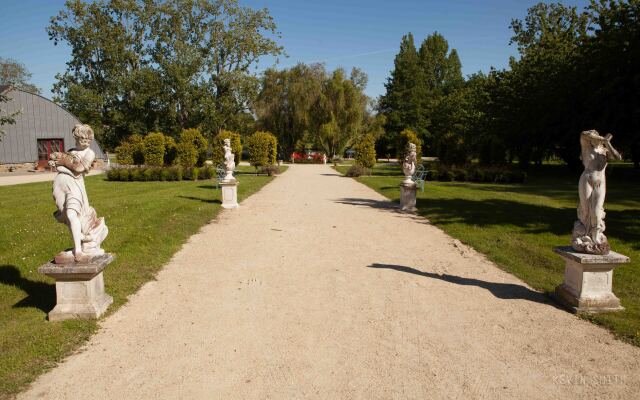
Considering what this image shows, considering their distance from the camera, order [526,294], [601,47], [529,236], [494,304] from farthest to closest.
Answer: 1. [601,47]
2. [529,236]
3. [526,294]
4. [494,304]

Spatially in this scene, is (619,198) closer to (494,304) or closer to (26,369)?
(494,304)

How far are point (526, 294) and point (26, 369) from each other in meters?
5.93

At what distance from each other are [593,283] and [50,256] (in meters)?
8.53

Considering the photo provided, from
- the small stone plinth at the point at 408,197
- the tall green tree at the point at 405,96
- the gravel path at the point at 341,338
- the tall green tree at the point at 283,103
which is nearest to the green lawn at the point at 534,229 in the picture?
the small stone plinth at the point at 408,197

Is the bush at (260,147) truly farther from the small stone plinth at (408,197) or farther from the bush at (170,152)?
the small stone plinth at (408,197)

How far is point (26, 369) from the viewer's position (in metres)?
3.81

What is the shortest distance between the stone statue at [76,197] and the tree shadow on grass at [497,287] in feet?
14.1

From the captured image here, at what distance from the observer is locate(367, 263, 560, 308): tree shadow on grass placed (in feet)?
19.1

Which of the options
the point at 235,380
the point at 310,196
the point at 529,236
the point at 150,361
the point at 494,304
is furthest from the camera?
the point at 310,196

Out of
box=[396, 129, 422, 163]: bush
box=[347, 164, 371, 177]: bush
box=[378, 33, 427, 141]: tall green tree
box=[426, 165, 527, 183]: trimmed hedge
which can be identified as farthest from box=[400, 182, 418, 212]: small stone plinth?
box=[378, 33, 427, 141]: tall green tree

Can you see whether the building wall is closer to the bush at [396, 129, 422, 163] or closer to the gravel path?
the bush at [396, 129, 422, 163]

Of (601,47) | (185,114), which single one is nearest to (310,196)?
(601,47)

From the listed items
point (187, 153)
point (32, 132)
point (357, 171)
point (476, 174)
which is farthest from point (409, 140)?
point (32, 132)

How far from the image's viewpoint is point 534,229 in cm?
1031
